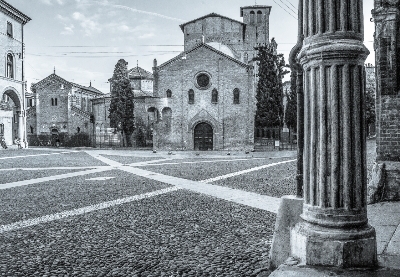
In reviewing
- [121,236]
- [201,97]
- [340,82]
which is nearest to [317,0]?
[340,82]

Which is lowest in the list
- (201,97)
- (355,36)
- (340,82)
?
(340,82)

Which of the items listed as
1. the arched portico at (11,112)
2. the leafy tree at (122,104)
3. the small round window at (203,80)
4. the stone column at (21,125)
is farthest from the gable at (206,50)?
the stone column at (21,125)

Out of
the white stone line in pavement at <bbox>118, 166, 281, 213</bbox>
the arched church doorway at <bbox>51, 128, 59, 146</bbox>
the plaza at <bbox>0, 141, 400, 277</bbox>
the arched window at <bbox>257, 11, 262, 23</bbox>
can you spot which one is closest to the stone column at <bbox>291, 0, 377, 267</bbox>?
the plaza at <bbox>0, 141, 400, 277</bbox>

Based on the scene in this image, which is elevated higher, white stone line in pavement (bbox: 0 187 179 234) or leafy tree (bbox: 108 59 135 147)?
leafy tree (bbox: 108 59 135 147)

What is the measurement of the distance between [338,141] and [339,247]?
61 centimetres

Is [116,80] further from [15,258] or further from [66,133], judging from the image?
[15,258]

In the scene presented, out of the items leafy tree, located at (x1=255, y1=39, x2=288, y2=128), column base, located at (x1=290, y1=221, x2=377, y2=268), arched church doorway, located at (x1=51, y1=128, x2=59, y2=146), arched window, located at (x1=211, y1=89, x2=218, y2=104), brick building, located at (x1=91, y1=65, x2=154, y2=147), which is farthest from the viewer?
arched church doorway, located at (x1=51, y1=128, x2=59, y2=146)

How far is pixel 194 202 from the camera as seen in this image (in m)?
6.08

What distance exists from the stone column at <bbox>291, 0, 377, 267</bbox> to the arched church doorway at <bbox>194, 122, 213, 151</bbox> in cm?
2755

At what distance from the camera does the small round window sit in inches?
1177

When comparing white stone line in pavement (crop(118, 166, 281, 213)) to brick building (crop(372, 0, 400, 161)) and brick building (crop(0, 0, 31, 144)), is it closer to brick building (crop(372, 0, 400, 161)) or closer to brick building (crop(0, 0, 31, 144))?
brick building (crop(372, 0, 400, 161))

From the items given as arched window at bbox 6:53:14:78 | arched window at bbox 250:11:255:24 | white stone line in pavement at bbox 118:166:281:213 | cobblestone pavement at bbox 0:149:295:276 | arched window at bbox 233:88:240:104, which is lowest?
white stone line in pavement at bbox 118:166:281:213

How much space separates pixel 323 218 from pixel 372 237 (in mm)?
307

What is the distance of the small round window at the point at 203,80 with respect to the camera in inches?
1177
